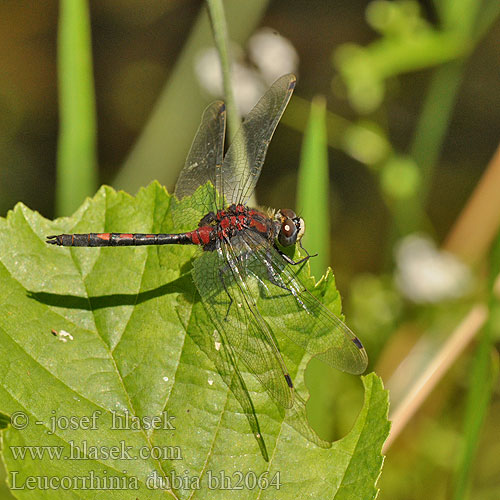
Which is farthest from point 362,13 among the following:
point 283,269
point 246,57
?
point 283,269

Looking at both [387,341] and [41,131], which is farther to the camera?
[41,131]

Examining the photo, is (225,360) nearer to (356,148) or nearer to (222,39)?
(222,39)

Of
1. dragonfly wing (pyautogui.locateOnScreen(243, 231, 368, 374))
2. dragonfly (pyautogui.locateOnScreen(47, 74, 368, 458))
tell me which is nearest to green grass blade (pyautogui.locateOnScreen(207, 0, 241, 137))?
dragonfly (pyautogui.locateOnScreen(47, 74, 368, 458))

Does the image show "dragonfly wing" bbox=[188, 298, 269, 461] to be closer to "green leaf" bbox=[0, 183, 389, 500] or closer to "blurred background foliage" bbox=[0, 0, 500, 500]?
"green leaf" bbox=[0, 183, 389, 500]

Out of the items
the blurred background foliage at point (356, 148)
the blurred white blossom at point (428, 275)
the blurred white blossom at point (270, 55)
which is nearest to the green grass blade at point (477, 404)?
the blurred background foliage at point (356, 148)

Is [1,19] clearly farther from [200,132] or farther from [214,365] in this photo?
[214,365]

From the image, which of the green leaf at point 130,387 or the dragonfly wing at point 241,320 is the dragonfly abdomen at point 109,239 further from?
the dragonfly wing at point 241,320
